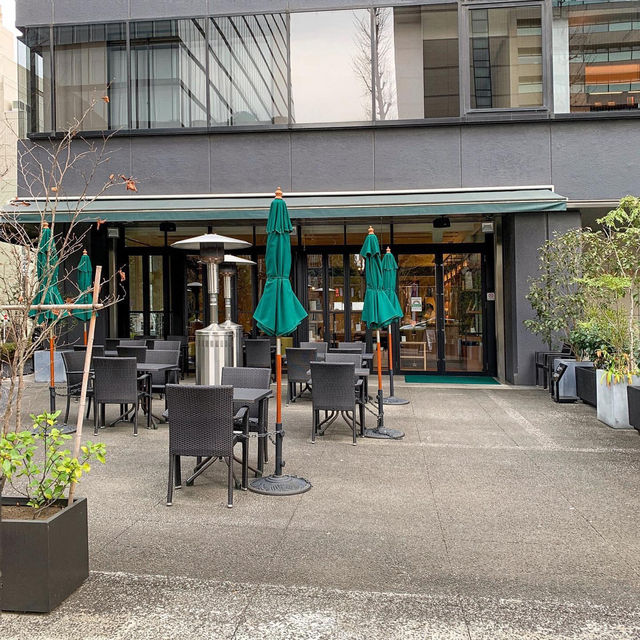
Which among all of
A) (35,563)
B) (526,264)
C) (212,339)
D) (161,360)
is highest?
(526,264)

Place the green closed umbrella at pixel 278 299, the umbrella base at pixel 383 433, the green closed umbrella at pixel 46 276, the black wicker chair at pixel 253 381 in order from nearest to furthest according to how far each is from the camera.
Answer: the green closed umbrella at pixel 46 276
the green closed umbrella at pixel 278 299
the black wicker chair at pixel 253 381
the umbrella base at pixel 383 433

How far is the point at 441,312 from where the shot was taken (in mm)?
13930

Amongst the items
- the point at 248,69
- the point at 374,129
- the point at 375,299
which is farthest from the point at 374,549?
the point at 248,69

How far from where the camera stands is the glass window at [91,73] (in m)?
13.3

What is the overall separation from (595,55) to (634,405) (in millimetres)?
8662

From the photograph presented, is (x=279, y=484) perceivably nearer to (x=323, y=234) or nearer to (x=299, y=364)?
(x=299, y=364)

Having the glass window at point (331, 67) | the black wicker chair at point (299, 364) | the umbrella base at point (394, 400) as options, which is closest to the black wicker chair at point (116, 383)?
the black wicker chair at point (299, 364)

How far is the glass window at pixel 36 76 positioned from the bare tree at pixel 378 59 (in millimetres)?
7282

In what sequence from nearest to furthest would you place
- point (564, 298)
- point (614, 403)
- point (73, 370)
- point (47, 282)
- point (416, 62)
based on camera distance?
point (47, 282) → point (614, 403) → point (73, 370) → point (564, 298) → point (416, 62)

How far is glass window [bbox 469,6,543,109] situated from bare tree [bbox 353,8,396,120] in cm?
176

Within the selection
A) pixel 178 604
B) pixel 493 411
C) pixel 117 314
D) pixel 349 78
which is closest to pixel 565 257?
pixel 493 411

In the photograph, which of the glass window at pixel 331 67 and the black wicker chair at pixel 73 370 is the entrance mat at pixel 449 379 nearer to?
the glass window at pixel 331 67

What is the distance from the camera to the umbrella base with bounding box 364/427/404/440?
7.33 meters

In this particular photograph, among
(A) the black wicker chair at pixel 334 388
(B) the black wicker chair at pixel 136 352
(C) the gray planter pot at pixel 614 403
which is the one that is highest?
(B) the black wicker chair at pixel 136 352
